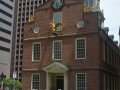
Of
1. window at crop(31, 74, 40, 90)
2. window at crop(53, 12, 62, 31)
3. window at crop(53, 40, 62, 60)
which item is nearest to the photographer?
window at crop(53, 40, 62, 60)

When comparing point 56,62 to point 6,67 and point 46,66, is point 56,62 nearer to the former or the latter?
point 46,66

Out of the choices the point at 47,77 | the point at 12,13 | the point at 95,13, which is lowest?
the point at 47,77

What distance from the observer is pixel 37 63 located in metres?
44.4

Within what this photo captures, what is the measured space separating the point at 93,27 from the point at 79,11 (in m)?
3.33

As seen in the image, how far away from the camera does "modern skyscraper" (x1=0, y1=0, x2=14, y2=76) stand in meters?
109

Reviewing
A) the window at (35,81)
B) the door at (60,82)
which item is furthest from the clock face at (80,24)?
the window at (35,81)

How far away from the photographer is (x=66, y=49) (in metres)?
42.3

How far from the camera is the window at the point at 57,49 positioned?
42844 mm

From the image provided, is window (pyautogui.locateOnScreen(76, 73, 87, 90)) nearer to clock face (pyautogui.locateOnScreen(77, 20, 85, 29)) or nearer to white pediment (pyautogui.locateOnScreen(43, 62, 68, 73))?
white pediment (pyautogui.locateOnScreen(43, 62, 68, 73))

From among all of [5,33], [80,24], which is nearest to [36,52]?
[80,24]

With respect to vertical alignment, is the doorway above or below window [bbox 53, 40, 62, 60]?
below

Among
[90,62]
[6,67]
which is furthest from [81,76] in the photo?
[6,67]

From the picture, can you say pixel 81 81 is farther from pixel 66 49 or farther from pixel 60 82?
pixel 66 49

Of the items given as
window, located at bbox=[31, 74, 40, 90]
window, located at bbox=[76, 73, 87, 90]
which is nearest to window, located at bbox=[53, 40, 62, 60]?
window, located at bbox=[31, 74, 40, 90]
